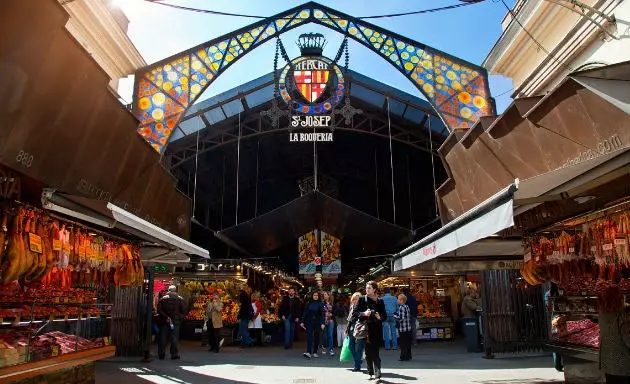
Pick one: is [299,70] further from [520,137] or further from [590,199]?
[590,199]

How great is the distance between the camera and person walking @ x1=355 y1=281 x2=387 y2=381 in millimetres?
7621

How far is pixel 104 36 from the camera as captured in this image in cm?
1079

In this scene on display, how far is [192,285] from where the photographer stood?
17.8 meters

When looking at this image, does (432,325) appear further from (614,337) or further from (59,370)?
(59,370)

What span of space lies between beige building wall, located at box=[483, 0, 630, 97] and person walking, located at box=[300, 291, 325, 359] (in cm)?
674

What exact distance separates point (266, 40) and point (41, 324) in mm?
8020

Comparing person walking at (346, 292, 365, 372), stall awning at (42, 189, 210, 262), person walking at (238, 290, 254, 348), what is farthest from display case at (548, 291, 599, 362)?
person walking at (238, 290, 254, 348)

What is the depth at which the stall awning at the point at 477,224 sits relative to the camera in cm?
425

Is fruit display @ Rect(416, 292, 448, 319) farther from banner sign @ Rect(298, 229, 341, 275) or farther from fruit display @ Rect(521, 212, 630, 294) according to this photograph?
fruit display @ Rect(521, 212, 630, 294)

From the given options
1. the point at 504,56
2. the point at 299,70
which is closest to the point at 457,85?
the point at 504,56

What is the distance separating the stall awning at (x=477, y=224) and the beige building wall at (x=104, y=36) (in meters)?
7.25

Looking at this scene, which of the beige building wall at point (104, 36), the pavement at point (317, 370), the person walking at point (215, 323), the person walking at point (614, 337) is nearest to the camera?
the person walking at point (614, 337)

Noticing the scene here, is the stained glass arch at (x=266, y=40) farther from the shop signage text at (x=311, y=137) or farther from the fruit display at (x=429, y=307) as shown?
the fruit display at (x=429, y=307)

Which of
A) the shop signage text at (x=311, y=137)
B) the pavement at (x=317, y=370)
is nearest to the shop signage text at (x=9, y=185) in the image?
the pavement at (x=317, y=370)
